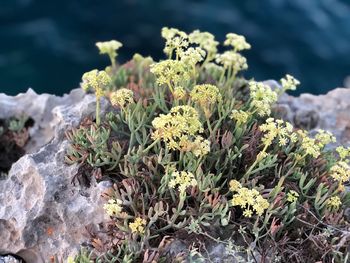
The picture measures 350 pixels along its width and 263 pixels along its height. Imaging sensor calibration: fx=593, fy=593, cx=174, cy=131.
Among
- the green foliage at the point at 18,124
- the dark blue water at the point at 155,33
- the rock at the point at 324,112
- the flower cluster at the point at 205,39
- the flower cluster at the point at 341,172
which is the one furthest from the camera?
the dark blue water at the point at 155,33

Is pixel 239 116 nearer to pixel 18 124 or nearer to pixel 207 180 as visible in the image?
pixel 207 180

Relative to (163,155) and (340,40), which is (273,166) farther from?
(340,40)

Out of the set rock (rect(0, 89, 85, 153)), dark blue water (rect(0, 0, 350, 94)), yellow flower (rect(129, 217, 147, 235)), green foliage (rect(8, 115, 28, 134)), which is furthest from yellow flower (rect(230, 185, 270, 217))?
dark blue water (rect(0, 0, 350, 94))

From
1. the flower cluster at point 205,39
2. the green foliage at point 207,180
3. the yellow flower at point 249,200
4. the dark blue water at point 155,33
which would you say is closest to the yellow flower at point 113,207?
the green foliage at point 207,180

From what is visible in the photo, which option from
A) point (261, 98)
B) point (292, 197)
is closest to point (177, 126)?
point (292, 197)

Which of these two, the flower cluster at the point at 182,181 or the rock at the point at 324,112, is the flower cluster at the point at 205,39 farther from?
the flower cluster at the point at 182,181

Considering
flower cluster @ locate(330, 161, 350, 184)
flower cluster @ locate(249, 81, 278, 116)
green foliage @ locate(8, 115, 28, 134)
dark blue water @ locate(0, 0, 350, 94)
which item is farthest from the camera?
dark blue water @ locate(0, 0, 350, 94)

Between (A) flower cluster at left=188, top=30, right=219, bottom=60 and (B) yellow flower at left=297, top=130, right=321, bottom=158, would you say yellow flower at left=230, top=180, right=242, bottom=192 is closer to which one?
(B) yellow flower at left=297, top=130, right=321, bottom=158
